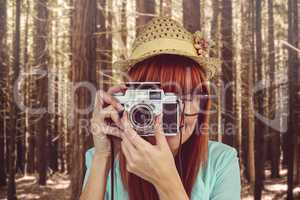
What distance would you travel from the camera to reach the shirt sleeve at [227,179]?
3.65ft

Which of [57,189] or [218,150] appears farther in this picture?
[57,189]

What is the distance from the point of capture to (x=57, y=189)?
1.87m

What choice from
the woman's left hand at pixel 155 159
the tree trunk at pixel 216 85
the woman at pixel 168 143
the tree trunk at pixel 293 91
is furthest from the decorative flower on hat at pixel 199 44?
the tree trunk at pixel 293 91

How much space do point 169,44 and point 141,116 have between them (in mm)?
280

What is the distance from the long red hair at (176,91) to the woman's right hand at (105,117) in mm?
83

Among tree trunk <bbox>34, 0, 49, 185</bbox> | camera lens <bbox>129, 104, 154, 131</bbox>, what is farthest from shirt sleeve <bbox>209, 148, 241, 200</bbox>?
tree trunk <bbox>34, 0, 49, 185</bbox>

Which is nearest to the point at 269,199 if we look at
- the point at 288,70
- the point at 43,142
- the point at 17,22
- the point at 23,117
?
the point at 288,70

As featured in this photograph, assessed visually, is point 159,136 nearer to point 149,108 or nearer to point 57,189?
point 149,108

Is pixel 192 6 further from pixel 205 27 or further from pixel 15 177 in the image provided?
pixel 15 177

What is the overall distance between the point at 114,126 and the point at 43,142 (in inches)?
31.9

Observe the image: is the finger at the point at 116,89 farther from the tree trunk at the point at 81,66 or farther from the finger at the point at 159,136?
the tree trunk at the point at 81,66

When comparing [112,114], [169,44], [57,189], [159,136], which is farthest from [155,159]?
[57,189]

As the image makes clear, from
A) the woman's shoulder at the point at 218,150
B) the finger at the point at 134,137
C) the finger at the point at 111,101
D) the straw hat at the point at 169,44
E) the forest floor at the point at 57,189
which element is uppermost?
the straw hat at the point at 169,44

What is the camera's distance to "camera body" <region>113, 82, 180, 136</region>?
3.63 ft
